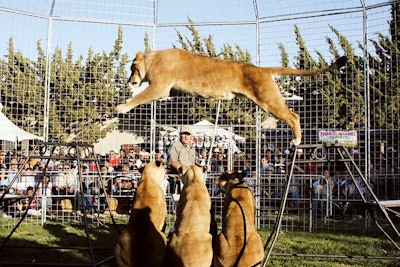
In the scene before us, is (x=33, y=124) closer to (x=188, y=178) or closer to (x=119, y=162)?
(x=119, y=162)

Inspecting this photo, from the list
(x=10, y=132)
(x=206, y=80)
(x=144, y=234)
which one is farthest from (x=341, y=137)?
(x=10, y=132)

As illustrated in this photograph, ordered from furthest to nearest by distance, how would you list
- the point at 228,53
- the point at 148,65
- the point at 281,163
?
the point at 228,53 < the point at 281,163 < the point at 148,65

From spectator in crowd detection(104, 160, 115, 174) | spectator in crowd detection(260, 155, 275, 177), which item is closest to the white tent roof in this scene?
spectator in crowd detection(104, 160, 115, 174)

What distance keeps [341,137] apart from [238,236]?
7.47 metres

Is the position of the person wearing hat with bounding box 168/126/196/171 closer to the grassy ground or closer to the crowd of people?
the grassy ground

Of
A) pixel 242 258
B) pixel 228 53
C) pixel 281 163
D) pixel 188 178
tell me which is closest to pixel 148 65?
pixel 188 178

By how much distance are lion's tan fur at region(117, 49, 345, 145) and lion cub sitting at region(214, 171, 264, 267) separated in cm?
125

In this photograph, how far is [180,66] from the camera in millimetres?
7250

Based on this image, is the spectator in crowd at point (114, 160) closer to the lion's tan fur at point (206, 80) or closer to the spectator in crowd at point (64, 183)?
the spectator in crowd at point (64, 183)

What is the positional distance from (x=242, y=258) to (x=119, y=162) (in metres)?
9.17

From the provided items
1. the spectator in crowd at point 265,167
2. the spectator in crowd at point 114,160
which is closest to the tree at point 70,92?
the spectator in crowd at point 114,160

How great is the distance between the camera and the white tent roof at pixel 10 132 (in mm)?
14039

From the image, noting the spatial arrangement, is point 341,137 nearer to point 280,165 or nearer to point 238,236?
point 280,165

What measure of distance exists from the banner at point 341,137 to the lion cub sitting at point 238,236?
20.9ft
